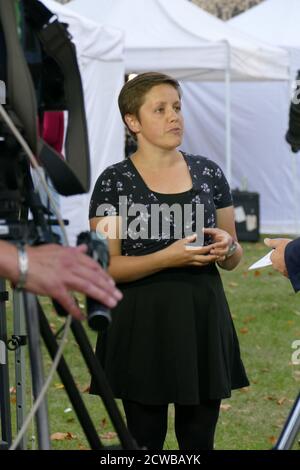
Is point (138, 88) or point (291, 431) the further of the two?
point (138, 88)

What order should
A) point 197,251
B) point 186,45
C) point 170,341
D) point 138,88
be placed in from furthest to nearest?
point 186,45, point 138,88, point 170,341, point 197,251

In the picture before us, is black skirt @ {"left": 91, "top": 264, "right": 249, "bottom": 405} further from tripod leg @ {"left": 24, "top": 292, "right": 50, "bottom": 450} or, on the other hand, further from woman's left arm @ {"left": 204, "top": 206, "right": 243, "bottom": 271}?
tripod leg @ {"left": 24, "top": 292, "right": 50, "bottom": 450}

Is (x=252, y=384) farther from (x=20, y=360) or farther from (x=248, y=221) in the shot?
(x=248, y=221)

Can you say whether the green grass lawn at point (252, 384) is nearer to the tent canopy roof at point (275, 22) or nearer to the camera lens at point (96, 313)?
the camera lens at point (96, 313)

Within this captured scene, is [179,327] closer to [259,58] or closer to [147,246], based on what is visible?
[147,246]

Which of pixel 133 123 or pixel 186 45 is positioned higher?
pixel 133 123

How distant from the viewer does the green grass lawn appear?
5398mm

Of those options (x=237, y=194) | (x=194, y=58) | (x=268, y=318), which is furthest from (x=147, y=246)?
(x=237, y=194)

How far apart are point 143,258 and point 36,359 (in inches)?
46.4

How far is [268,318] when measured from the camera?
8664 millimetres

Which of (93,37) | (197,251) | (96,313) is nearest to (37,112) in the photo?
(96,313)

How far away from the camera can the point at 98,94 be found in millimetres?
12508

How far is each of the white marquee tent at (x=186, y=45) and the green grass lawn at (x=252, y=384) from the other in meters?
4.20
